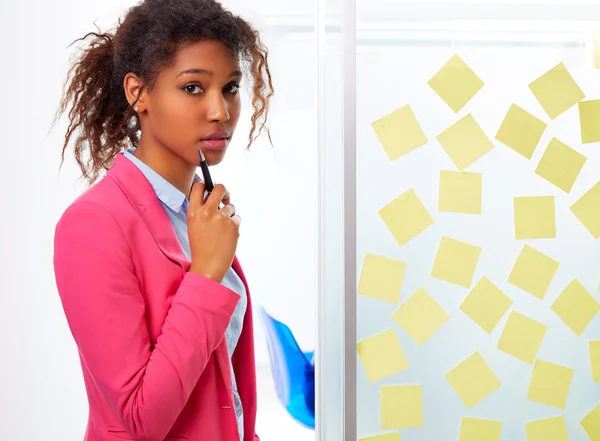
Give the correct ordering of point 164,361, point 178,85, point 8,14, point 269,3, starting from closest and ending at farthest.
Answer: point 164,361, point 178,85, point 8,14, point 269,3

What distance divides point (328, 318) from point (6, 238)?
1273 millimetres

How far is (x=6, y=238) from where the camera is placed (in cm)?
203

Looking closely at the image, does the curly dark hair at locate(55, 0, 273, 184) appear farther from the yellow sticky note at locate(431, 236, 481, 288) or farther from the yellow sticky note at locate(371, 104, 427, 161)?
the yellow sticky note at locate(431, 236, 481, 288)

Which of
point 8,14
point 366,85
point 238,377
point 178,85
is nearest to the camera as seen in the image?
point 178,85

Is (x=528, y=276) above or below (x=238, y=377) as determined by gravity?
above

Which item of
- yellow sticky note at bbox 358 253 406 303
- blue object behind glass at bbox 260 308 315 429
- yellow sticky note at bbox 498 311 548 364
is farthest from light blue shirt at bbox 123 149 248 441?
blue object behind glass at bbox 260 308 315 429

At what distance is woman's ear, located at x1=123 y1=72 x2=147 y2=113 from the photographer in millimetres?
970

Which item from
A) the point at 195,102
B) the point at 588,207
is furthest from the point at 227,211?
the point at 588,207

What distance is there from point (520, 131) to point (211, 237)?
0.67m

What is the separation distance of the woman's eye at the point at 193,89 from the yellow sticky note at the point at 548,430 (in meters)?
0.88

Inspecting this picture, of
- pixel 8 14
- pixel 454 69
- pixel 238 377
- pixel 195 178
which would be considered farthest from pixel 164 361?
pixel 8 14

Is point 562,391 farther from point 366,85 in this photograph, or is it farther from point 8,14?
point 8,14

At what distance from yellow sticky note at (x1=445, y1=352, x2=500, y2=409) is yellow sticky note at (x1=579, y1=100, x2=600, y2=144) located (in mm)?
470

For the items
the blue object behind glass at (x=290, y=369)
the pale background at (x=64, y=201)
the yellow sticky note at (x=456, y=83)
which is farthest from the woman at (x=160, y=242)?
the blue object behind glass at (x=290, y=369)
